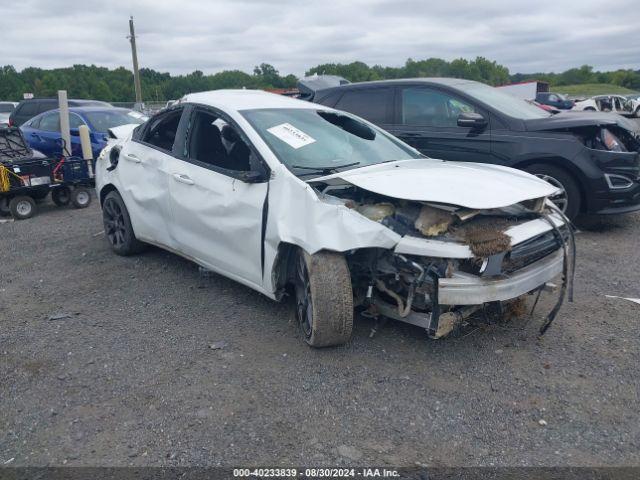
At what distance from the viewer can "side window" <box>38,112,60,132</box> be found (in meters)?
11.4

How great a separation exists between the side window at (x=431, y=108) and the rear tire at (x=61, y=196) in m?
5.44

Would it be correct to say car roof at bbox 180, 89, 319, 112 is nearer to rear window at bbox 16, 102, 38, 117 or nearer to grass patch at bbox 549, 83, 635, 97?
rear window at bbox 16, 102, 38, 117

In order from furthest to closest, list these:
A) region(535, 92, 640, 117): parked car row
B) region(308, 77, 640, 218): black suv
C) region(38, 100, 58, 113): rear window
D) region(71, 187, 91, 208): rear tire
→ 1. region(535, 92, 640, 117): parked car row
2. region(38, 100, 58, 113): rear window
3. region(71, 187, 91, 208): rear tire
4. region(308, 77, 640, 218): black suv

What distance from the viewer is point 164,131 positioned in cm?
532

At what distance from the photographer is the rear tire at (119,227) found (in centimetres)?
577

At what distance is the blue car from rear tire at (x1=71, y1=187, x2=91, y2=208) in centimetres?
168

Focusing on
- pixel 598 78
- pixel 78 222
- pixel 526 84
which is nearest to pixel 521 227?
pixel 78 222

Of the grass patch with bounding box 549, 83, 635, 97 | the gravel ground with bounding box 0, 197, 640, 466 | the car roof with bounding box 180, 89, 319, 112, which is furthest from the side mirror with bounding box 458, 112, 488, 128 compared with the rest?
the grass patch with bounding box 549, 83, 635, 97

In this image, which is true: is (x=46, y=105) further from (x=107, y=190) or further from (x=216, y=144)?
(x=216, y=144)

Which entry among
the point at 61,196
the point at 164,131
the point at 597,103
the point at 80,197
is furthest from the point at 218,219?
the point at 597,103

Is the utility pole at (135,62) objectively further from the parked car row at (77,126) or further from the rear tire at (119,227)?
the rear tire at (119,227)

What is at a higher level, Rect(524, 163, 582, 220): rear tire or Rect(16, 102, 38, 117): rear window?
Rect(16, 102, 38, 117): rear window

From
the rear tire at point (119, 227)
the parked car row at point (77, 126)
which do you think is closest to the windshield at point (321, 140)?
the rear tire at point (119, 227)

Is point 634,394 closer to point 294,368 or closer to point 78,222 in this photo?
point 294,368
